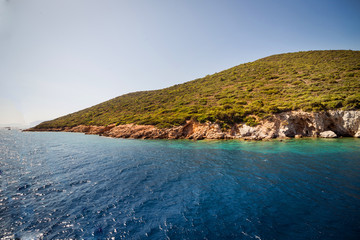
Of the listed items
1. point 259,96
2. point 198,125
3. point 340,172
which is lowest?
point 340,172

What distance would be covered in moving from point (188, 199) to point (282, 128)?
99.2ft

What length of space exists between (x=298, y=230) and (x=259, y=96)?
43.4 metres

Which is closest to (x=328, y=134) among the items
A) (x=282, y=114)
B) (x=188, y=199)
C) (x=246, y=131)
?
(x=282, y=114)

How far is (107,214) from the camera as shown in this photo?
8.63m

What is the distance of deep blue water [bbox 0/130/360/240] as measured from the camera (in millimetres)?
7199

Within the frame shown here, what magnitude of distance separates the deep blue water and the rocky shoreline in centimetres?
1219

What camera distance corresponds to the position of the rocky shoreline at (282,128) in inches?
1066

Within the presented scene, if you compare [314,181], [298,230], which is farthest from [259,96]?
[298,230]

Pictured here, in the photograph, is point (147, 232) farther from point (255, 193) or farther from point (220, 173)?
point (220, 173)

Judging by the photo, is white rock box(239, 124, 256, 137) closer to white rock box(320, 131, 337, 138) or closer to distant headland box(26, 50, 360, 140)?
distant headland box(26, 50, 360, 140)

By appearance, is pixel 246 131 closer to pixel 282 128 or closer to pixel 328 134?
pixel 282 128

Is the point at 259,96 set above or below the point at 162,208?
above

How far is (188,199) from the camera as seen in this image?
400 inches

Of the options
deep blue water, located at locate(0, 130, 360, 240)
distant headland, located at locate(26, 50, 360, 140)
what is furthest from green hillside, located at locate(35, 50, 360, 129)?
deep blue water, located at locate(0, 130, 360, 240)
